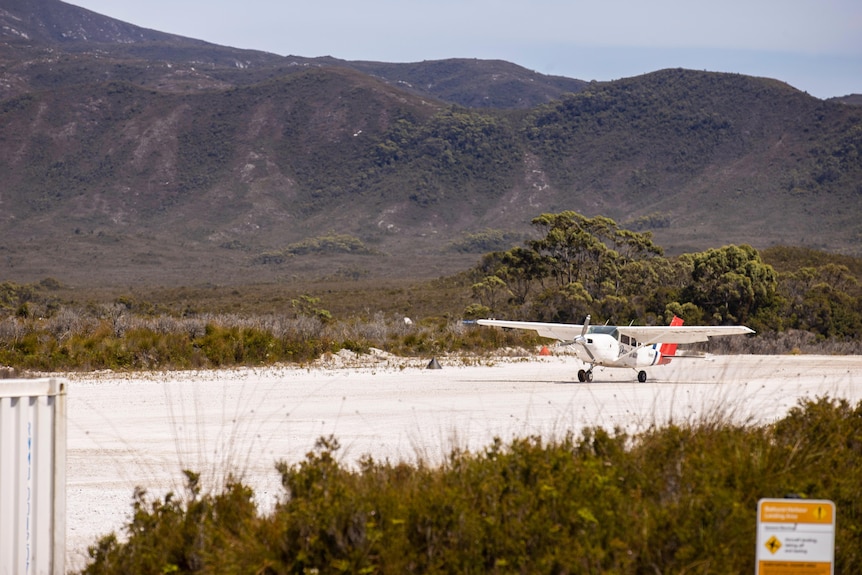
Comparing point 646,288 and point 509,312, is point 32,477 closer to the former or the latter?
point 509,312

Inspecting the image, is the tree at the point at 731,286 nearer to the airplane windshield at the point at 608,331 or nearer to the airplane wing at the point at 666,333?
the airplane wing at the point at 666,333

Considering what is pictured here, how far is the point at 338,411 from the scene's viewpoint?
16.4 m

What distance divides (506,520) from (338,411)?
33.2ft

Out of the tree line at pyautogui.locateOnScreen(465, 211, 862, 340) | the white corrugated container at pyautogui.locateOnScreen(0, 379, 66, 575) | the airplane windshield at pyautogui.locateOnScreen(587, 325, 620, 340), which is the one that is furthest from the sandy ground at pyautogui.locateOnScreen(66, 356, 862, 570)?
the tree line at pyautogui.locateOnScreen(465, 211, 862, 340)

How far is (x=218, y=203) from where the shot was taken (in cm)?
14150

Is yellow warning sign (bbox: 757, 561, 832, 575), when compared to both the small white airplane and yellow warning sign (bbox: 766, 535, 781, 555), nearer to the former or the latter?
yellow warning sign (bbox: 766, 535, 781, 555)

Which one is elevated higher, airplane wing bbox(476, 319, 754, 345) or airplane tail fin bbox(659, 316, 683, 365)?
airplane wing bbox(476, 319, 754, 345)

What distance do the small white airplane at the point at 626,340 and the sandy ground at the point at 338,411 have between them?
1.88 feet

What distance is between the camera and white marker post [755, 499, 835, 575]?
5688 mm

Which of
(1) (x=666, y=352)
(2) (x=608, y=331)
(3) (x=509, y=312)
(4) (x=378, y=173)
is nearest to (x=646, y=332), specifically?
(2) (x=608, y=331)

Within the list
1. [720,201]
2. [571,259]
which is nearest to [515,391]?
[571,259]

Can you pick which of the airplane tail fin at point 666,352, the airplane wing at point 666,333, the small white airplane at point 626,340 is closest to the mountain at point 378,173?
the airplane tail fin at point 666,352

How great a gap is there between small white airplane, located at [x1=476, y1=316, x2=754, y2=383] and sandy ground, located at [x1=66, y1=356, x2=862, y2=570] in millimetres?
574

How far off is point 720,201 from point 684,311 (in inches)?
3638
